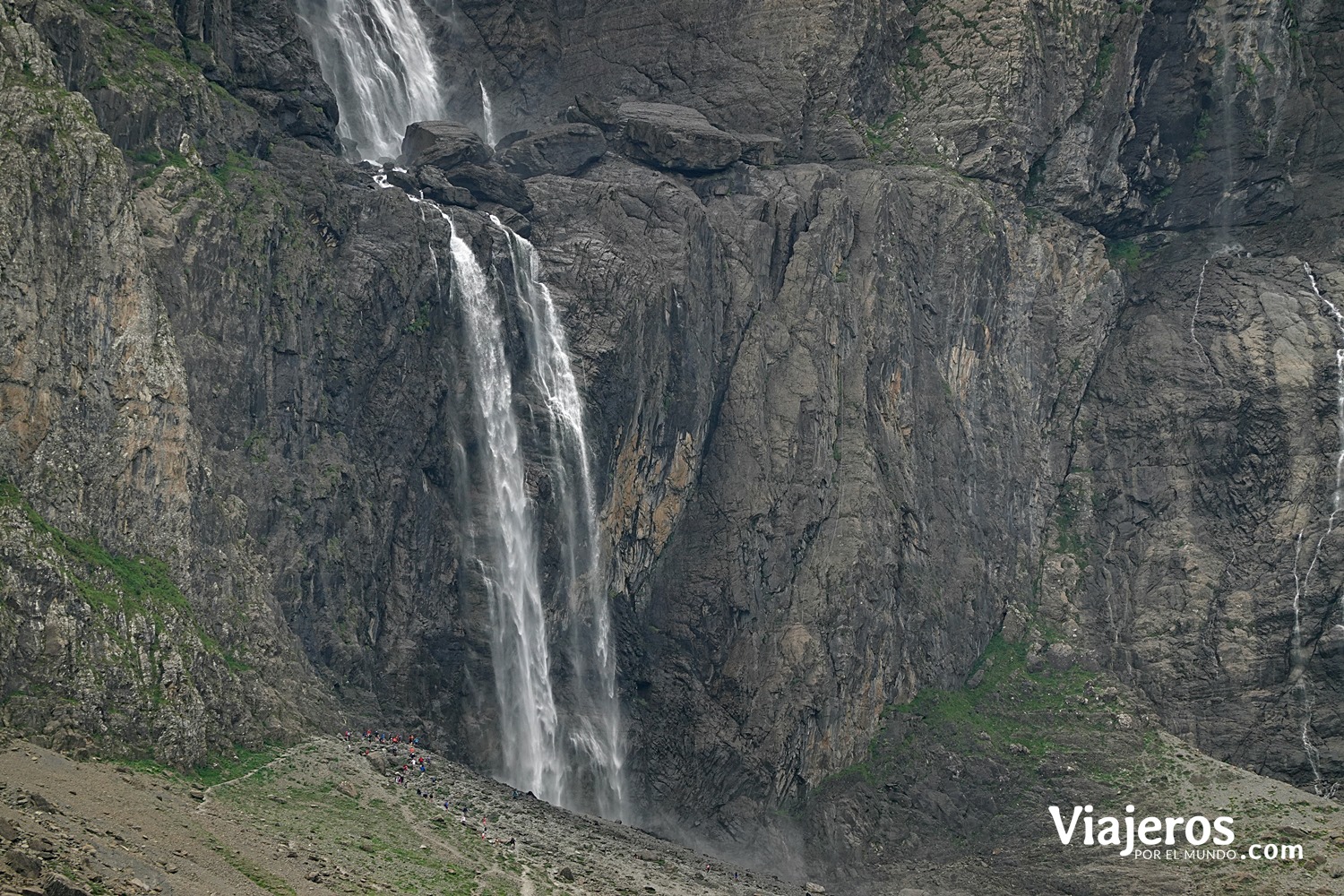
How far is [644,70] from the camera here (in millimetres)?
112312

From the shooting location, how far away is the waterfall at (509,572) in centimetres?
8731

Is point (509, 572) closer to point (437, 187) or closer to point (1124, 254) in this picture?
point (437, 187)

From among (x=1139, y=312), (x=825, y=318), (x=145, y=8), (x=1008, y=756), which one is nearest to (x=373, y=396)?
(x=145, y=8)

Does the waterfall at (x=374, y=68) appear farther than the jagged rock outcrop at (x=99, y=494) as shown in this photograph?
Yes

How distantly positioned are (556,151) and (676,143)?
622 cm

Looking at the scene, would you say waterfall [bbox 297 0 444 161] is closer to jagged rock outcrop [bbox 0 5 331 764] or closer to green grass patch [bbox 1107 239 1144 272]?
jagged rock outcrop [bbox 0 5 331 764]

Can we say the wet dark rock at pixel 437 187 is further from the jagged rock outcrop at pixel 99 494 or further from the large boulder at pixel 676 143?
the jagged rock outcrop at pixel 99 494

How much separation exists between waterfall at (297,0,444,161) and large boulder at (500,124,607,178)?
19.7ft

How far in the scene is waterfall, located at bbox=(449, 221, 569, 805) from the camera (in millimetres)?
87312

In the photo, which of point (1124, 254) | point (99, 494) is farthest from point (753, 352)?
point (99, 494)

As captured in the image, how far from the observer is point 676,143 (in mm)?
104000

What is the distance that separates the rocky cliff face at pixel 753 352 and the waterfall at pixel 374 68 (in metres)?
3.14

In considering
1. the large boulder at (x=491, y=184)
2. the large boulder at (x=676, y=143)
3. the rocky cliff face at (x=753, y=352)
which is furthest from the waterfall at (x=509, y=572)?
the large boulder at (x=676, y=143)

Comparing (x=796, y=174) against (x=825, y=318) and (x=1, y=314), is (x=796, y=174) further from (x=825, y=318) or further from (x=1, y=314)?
(x=1, y=314)
